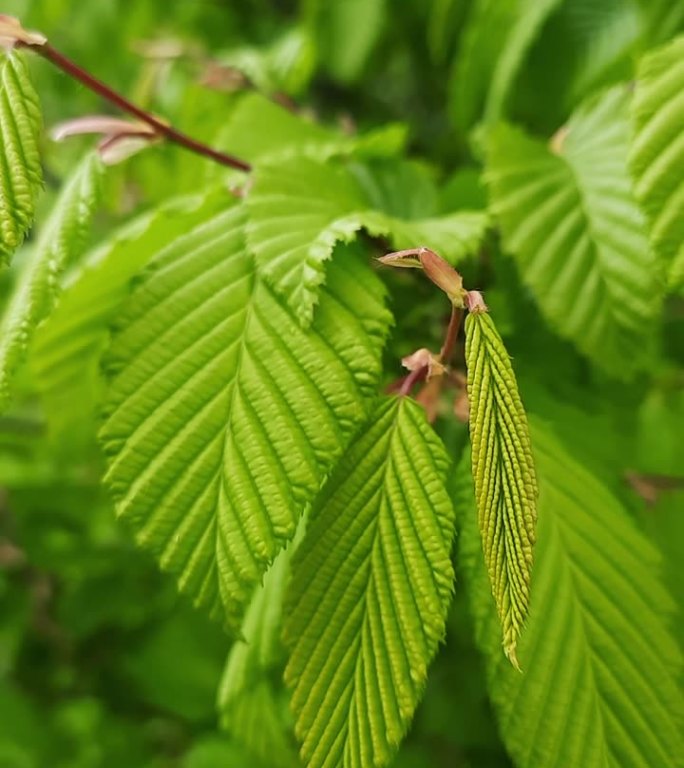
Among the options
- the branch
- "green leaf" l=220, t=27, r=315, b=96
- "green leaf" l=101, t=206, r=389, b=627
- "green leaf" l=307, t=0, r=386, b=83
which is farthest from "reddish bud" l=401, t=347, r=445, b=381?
"green leaf" l=307, t=0, r=386, b=83

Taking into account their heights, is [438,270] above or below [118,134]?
below

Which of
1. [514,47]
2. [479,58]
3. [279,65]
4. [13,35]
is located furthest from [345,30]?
[13,35]

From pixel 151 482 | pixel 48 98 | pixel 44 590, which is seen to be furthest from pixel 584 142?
pixel 48 98

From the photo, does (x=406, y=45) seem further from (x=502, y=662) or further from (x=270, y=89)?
(x=502, y=662)

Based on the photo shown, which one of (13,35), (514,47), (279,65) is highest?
(279,65)

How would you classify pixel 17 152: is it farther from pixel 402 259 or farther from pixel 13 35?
pixel 402 259
